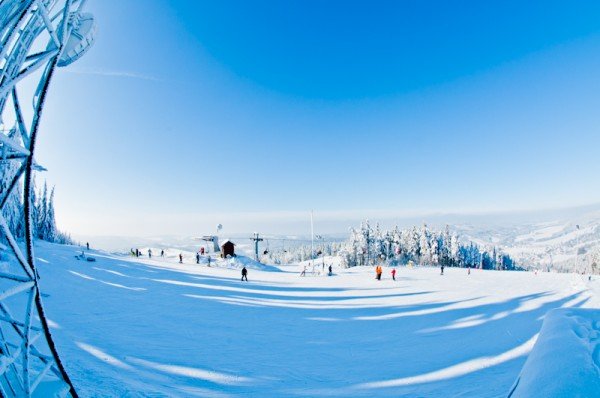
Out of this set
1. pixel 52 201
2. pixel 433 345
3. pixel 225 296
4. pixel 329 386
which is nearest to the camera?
pixel 329 386

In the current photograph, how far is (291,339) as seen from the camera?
11.0 metres

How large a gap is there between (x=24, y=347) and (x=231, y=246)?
41520 millimetres

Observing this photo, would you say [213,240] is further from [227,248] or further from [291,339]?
[291,339]

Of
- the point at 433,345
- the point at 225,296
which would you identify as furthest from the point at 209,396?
the point at 225,296

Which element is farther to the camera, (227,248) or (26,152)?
Answer: (227,248)

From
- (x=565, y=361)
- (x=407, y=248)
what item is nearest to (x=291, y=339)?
(x=565, y=361)

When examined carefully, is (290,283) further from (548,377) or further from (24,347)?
(548,377)

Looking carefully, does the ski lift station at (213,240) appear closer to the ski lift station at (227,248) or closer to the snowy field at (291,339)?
the ski lift station at (227,248)

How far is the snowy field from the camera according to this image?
7500mm

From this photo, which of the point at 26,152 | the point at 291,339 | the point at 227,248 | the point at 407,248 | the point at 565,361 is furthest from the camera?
the point at 407,248

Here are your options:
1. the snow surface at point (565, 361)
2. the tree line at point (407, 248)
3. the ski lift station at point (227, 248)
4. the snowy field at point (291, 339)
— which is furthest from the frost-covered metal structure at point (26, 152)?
the tree line at point (407, 248)

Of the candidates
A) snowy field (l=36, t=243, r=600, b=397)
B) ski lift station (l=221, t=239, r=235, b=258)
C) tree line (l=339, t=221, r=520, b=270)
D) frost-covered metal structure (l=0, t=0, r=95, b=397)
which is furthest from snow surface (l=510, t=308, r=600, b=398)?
tree line (l=339, t=221, r=520, b=270)

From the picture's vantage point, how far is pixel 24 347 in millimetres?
4895

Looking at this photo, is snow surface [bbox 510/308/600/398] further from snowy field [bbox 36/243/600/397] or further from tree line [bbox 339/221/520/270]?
tree line [bbox 339/221/520/270]
